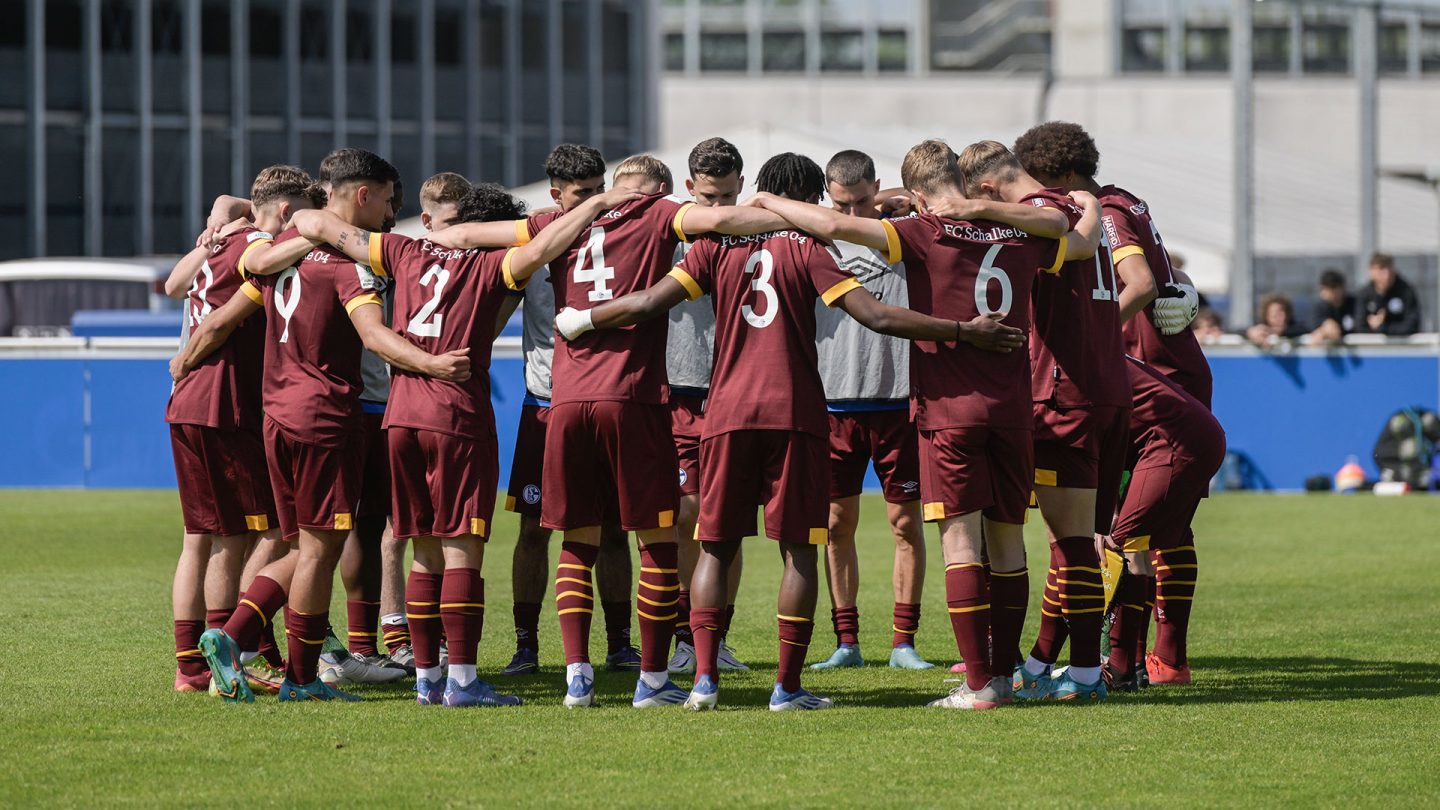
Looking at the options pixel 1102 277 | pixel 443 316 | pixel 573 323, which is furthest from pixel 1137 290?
pixel 443 316

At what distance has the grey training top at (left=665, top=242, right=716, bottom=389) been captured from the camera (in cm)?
899

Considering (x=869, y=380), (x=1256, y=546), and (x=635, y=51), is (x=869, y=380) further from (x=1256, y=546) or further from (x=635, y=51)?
(x=635, y=51)

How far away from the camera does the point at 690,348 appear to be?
9016mm

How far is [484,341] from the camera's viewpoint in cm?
752

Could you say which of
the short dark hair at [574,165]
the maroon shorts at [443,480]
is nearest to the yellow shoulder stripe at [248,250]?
the maroon shorts at [443,480]

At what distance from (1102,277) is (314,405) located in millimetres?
3166

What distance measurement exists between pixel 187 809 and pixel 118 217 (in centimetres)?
3677

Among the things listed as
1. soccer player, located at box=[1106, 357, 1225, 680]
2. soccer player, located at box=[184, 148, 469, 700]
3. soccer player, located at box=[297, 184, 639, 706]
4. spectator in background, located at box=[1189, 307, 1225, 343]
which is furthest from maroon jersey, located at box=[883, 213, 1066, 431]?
spectator in background, located at box=[1189, 307, 1225, 343]

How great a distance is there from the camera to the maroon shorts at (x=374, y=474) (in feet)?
27.3

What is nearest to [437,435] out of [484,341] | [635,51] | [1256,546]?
[484,341]

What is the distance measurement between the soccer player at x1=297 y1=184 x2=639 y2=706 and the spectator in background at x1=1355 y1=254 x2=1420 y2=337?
14.2 meters

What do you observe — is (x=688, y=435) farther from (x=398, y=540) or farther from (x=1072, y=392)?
(x=1072, y=392)

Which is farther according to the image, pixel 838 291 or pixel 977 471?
pixel 977 471

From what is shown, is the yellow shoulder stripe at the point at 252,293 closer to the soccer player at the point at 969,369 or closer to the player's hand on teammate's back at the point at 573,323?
the player's hand on teammate's back at the point at 573,323
